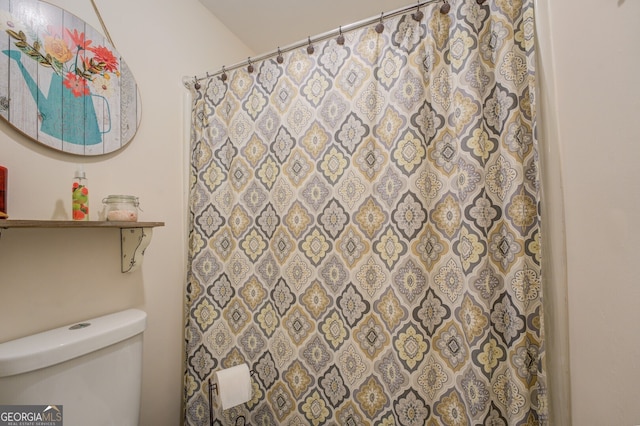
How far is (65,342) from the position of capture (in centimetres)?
82

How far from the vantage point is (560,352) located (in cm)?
80

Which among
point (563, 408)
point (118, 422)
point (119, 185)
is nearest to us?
point (563, 408)

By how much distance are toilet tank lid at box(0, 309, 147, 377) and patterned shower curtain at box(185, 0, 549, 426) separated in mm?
396

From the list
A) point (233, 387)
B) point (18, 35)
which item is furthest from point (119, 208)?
point (233, 387)

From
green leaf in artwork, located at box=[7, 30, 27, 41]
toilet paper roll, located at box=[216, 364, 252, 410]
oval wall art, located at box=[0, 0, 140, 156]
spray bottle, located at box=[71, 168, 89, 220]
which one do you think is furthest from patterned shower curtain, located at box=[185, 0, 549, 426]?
green leaf in artwork, located at box=[7, 30, 27, 41]

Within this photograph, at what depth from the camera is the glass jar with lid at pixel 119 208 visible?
997mm

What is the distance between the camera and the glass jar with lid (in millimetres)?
997

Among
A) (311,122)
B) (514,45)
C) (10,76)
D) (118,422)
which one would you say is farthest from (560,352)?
(10,76)

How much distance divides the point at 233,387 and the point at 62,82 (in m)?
1.22

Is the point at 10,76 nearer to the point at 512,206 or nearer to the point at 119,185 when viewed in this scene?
the point at 119,185

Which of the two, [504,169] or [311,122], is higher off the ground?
Result: [311,122]

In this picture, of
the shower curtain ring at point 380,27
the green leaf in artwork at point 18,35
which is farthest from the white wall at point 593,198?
→ the green leaf in artwork at point 18,35

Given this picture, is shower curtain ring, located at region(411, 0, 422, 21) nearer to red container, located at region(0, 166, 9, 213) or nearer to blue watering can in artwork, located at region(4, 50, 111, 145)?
blue watering can in artwork, located at region(4, 50, 111, 145)

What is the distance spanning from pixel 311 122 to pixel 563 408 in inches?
48.2
